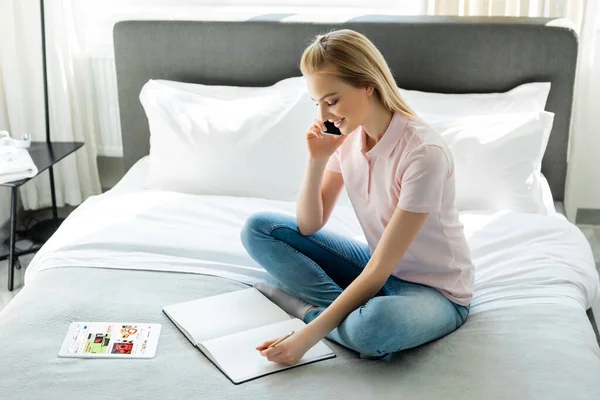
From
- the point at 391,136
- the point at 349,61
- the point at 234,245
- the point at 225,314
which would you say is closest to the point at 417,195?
the point at 391,136

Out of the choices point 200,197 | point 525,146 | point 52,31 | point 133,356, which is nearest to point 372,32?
point 525,146

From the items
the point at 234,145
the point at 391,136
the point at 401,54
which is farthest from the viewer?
the point at 401,54

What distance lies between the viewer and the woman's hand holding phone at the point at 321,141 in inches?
78.1

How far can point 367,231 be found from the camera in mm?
→ 1961

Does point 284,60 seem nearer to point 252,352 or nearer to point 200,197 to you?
point 200,197

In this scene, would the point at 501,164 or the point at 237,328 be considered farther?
the point at 501,164

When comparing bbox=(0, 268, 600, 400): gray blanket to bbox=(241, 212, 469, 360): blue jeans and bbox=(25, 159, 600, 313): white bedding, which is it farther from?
bbox=(25, 159, 600, 313): white bedding

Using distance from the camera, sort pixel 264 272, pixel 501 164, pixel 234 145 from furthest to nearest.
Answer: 1. pixel 234 145
2. pixel 501 164
3. pixel 264 272

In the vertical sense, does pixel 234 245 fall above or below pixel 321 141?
below

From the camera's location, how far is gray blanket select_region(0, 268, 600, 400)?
1.61m

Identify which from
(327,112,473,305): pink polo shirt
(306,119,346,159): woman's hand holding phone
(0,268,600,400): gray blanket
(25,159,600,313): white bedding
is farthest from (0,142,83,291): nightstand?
(327,112,473,305): pink polo shirt

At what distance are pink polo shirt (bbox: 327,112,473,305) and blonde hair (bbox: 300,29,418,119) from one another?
105mm

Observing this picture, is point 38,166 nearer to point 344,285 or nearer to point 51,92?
point 51,92

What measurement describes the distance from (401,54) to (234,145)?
0.72 m
